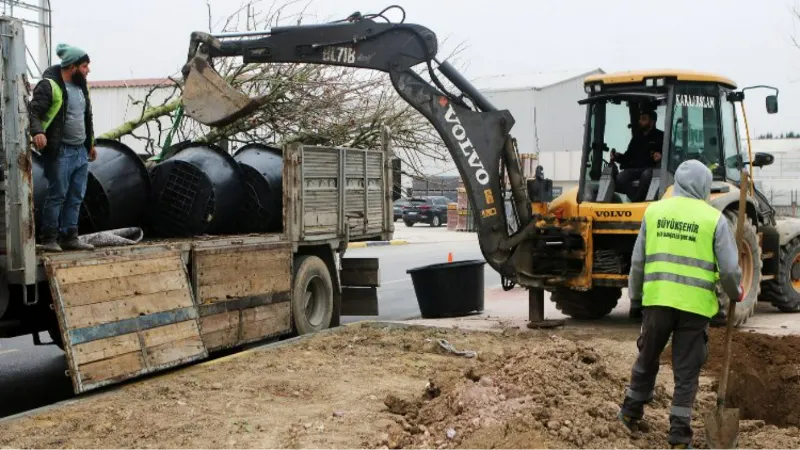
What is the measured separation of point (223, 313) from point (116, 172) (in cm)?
165

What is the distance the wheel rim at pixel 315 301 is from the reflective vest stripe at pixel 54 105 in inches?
155

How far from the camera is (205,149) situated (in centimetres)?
1048

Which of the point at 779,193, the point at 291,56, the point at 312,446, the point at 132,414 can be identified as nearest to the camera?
the point at 312,446

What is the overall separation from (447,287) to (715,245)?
6.86m

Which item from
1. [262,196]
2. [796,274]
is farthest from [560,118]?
[262,196]

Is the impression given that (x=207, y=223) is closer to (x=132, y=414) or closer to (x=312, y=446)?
(x=132, y=414)

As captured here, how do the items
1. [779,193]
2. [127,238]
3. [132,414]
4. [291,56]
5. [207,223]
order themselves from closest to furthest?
[132,414]
[127,238]
[207,223]
[291,56]
[779,193]

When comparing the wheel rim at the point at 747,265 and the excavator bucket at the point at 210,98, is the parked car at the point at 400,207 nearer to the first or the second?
the wheel rim at the point at 747,265

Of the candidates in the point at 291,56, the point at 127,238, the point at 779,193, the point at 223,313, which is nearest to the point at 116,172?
the point at 127,238

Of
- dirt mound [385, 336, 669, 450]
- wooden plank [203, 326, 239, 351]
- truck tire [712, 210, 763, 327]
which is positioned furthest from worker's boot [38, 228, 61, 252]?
→ truck tire [712, 210, 763, 327]

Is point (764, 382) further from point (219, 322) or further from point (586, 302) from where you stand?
point (219, 322)

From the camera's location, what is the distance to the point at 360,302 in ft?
41.0

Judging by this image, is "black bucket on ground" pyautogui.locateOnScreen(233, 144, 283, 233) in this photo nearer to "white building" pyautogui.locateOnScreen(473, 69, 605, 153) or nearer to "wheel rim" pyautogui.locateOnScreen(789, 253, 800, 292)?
"wheel rim" pyautogui.locateOnScreen(789, 253, 800, 292)

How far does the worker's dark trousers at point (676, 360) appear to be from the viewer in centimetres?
621
